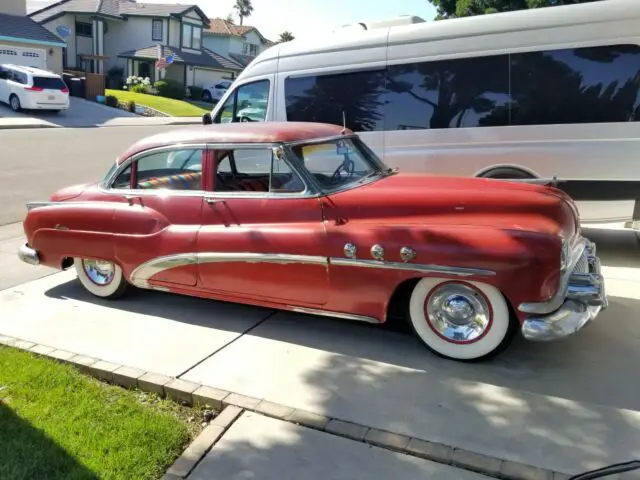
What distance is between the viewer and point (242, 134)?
15.4ft

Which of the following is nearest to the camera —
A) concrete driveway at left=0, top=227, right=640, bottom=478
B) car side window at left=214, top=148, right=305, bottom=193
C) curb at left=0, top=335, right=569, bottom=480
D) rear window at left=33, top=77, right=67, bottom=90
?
curb at left=0, top=335, right=569, bottom=480

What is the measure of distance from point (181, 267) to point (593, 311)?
3145 mm

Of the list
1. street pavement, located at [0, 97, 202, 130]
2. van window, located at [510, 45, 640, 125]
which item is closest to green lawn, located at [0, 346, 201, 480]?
van window, located at [510, 45, 640, 125]

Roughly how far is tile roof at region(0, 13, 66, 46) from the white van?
28.3 meters

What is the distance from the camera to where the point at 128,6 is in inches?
1802

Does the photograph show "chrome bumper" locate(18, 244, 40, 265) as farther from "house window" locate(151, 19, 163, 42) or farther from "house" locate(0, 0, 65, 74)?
"house window" locate(151, 19, 163, 42)

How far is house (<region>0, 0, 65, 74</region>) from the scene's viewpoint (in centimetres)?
2964

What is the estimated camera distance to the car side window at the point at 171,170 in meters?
4.88

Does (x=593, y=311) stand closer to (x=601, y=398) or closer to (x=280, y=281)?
(x=601, y=398)

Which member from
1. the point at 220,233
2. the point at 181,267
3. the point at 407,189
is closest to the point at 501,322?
the point at 407,189

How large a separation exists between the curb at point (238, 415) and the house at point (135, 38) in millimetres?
38951

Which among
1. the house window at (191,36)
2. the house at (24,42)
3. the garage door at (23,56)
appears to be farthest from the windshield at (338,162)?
the house window at (191,36)

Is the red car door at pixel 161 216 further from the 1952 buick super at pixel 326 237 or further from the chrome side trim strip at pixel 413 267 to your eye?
the chrome side trim strip at pixel 413 267

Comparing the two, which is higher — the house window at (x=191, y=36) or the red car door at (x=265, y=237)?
the house window at (x=191, y=36)
